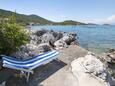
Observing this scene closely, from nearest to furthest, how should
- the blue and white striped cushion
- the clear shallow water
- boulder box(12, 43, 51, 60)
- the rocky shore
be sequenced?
the blue and white striped cushion < the rocky shore < boulder box(12, 43, 51, 60) < the clear shallow water

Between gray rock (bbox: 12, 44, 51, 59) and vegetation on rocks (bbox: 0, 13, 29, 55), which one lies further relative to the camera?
gray rock (bbox: 12, 44, 51, 59)

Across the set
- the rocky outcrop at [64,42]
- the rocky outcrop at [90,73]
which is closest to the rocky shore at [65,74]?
the rocky outcrop at [90,73]

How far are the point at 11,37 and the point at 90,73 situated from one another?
11.4ft

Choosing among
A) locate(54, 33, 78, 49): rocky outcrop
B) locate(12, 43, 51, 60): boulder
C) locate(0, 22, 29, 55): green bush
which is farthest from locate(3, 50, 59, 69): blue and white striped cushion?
locate(54, 33, 78, 49): rocky outcrop

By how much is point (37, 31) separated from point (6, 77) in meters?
12.5

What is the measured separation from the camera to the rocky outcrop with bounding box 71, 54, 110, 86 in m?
8.31

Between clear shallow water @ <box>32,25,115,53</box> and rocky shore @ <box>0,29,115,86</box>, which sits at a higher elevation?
rocky shore @ <box>0,29,115,86</box>

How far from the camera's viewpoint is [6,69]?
8.29m

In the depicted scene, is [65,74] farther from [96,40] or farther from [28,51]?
[96,40]

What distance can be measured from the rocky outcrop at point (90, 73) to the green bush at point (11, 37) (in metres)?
2.59

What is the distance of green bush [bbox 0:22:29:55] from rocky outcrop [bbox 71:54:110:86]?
2.59 meters

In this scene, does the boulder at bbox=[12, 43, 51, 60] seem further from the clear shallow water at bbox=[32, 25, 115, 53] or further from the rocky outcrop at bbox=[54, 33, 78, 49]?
the clear shallow water at bbox=[32, 25, 115, 53]

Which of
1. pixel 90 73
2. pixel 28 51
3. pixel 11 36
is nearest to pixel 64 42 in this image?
pixel 28 51

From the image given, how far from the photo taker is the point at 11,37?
9.53m
